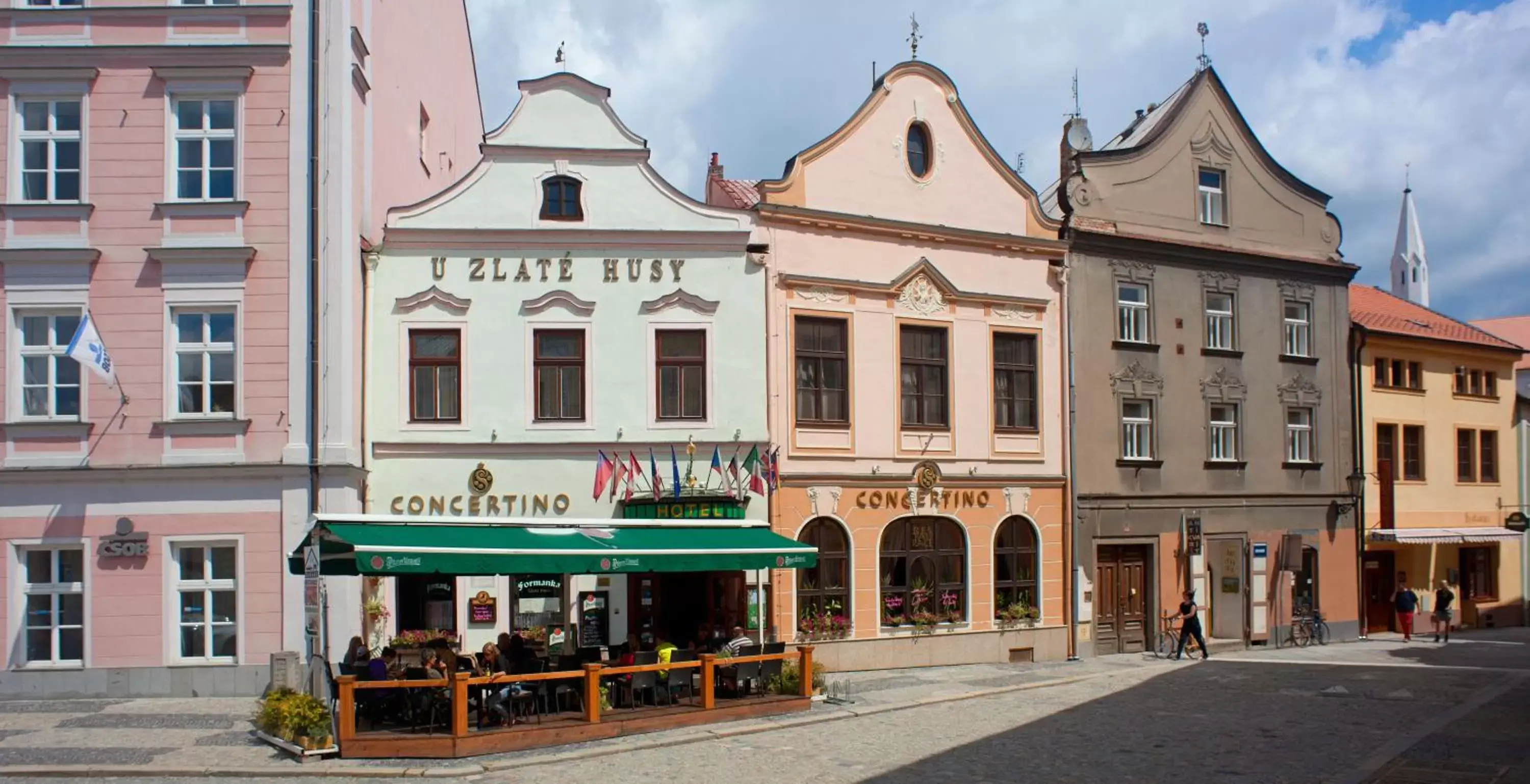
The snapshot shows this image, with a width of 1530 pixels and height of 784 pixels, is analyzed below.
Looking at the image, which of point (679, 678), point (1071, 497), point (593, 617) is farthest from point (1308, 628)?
point (679, 678)

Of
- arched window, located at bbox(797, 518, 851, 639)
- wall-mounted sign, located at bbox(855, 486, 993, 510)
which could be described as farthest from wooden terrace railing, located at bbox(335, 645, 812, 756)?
wall-mounted sign, located at bbox(855, 486, 993, 510)

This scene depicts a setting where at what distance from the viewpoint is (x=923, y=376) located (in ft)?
85.9

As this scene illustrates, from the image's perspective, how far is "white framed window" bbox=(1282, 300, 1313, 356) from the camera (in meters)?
32.1

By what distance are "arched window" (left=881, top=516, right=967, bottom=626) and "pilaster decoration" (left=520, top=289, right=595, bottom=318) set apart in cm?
693

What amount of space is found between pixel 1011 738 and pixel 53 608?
14.2m

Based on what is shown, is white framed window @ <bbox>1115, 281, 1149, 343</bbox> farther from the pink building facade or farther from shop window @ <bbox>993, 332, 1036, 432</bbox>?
the pink building facade

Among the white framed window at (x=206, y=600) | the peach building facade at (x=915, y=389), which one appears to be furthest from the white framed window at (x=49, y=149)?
the peach building facade at (x=915, y=389)

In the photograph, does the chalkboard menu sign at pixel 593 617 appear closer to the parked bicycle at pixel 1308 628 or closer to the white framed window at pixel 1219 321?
the white framed window at pixel 1219 321

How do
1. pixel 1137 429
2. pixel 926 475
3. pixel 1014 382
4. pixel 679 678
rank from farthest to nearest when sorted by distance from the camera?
pixel 1137 429
pixel 1014 382
pixel 926 475
pixel 679 678

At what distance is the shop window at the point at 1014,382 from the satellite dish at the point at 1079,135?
6852mm

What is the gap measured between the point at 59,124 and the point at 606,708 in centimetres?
1262

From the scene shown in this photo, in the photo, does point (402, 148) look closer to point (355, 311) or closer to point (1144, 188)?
point (355, 311)

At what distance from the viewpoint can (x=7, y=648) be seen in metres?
20.4

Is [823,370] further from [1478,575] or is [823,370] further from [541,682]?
[1478,575]
